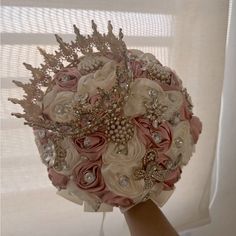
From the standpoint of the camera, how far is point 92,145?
1.84ft

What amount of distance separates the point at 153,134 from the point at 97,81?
0.36 ft

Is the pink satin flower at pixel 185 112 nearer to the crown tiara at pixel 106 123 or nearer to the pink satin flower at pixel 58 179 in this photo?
the crown tiara at pixel 106 123

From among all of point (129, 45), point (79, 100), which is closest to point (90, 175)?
point (79, 100)

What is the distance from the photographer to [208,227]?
115 cm

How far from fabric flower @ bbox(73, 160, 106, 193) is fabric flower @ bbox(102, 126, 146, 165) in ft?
0.05

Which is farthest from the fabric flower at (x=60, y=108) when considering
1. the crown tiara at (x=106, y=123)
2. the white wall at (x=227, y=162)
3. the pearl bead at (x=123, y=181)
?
the white wall at (x=227, y=162)

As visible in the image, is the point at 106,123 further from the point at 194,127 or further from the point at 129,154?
the point at 194,127

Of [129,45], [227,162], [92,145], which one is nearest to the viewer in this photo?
[92,145]

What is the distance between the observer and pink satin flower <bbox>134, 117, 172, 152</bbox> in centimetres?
58

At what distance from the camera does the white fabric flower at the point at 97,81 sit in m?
0.57

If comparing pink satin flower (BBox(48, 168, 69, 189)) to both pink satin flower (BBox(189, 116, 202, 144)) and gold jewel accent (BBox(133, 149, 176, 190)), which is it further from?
pink satin flower (BBox(189, 116, 202, 144))

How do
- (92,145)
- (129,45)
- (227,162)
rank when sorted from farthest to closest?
(227,162) → (129,45) → (92,145)

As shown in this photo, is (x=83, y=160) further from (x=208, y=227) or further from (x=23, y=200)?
Answer: (x=208, y=227)

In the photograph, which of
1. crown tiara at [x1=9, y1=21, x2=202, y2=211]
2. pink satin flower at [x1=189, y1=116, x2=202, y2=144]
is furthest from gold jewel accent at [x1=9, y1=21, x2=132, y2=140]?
pink satin flower at [x1=189, y1=116, x2=202, y2=144]
